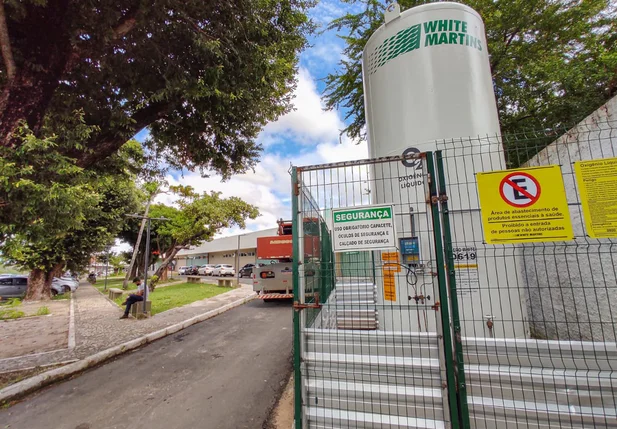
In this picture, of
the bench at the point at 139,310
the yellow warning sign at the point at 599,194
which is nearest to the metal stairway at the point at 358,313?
the yellow warning sign at the point at 599,194

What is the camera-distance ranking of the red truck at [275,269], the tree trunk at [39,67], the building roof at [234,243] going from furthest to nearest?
1. the building roof at [234,243]
2. the red truck at [275,269]
3. the tree trunk at [39,67]

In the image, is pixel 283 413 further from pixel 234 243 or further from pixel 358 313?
pixel 234 243

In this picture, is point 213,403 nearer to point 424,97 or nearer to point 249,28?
point 424,97

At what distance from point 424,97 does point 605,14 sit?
8232 millimetres

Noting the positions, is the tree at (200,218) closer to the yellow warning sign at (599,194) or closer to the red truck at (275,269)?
the red truck at (275,269)

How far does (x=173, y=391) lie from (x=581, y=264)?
230 inches

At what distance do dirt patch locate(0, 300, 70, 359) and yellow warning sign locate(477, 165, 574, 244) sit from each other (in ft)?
28.8

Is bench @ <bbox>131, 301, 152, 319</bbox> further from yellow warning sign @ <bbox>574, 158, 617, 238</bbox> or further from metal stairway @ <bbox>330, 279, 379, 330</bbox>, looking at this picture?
yellow warning sign @ <bbox>574, 158, 617, 238</bbox>

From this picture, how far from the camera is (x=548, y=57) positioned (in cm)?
738

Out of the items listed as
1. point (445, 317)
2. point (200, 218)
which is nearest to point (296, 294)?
point (445, 317)

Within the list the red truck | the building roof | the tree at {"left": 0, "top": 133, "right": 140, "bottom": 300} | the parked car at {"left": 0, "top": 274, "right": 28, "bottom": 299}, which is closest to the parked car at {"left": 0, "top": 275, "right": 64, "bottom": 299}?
the parked car at {"left": 0, "top": 274, "right": 28, "bottom": 299}

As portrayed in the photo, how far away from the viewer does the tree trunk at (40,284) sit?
15609 mm

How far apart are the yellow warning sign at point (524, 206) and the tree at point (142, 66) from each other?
5.19m

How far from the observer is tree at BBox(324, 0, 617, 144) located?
6.34 m
